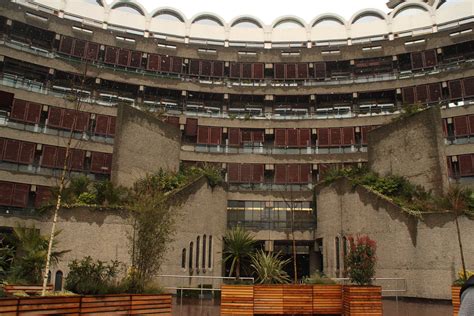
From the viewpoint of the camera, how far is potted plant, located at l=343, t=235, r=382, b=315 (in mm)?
15867

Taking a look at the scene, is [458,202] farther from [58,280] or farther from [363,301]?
[58,280]

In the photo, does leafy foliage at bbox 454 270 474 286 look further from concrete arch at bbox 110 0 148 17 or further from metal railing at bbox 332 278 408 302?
concrete arch at bbox 110 0 148 17

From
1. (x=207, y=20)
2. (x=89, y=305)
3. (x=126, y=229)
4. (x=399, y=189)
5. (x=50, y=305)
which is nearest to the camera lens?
(x=50, y=305)

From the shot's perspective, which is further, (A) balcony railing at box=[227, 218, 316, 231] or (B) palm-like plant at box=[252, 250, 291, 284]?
(A) balcony railing at box=[227, 218, 316, 231]

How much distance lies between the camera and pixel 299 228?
36719mm

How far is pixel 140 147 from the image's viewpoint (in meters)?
31.4

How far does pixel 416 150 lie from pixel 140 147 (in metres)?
18.1

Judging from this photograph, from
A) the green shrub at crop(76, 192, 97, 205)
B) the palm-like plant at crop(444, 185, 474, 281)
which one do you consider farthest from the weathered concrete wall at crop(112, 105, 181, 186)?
the palm-like plant at crop(444, 185, 474, 281)

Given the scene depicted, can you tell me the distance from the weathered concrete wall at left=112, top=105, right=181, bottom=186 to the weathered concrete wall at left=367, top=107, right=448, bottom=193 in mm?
14896

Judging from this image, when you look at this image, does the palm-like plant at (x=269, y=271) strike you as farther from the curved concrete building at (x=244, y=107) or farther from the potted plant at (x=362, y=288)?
the curved concrete building at (x=244, y=107)

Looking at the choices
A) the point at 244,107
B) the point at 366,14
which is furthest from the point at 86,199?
the point at 366,14

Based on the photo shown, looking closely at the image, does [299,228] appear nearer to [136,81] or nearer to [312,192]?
[312,192]

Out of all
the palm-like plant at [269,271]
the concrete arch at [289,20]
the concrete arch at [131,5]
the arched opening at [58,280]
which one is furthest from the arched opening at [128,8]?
the palm-like plant at [269,271]

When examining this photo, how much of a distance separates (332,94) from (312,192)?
10.5 metres
